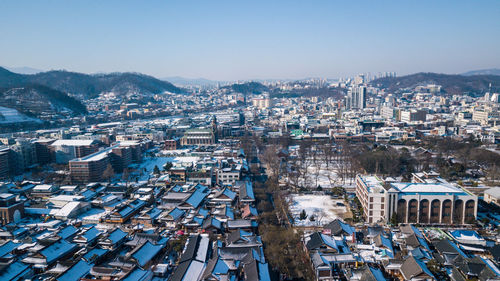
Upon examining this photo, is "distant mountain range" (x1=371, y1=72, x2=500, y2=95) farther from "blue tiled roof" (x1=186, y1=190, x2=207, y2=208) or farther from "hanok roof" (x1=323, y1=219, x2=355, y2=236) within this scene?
"blue tiled roof" (x1=186, y1=190, x2=207, y2=208)

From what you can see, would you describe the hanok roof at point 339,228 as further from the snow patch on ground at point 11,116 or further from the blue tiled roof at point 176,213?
the snow patch on ground at point 11,116

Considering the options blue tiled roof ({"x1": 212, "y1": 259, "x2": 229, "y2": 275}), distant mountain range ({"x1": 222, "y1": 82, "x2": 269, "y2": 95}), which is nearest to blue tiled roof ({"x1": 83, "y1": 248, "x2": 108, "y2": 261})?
blue tiled roof ({"x1": 212, "y1": 259, "x2": 229, "y2": 275})

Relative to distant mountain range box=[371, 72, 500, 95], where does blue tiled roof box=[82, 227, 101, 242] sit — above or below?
below

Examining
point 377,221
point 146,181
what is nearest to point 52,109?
point 146,181

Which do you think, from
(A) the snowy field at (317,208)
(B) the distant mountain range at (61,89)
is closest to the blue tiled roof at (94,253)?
(A) the snowy field at (317,208)

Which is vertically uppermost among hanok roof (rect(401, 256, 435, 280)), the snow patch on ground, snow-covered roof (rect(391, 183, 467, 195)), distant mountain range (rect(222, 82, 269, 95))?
distant mountain range (rect(222, 82, 269, 95))

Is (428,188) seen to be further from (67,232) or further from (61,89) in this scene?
(61,89)
